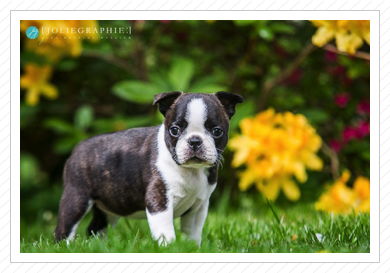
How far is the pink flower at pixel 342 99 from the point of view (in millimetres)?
5582

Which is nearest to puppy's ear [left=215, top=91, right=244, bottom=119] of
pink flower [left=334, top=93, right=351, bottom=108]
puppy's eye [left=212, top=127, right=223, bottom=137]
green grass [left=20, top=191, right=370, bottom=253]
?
puppy's eye [left=212, top=127, right=223, bottom=137]

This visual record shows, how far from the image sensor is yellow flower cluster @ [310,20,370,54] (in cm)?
402

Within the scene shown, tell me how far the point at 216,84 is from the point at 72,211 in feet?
7.35

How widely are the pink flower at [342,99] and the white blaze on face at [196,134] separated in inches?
116

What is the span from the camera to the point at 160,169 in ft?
10.3

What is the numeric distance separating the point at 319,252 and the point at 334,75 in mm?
3025

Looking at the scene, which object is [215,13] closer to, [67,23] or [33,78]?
[67,23]

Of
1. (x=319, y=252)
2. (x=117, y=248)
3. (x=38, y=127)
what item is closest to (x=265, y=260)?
(x=319, y=252)

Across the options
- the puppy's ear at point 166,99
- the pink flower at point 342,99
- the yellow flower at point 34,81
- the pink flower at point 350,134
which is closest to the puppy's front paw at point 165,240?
the puppy's ear at point 166,99

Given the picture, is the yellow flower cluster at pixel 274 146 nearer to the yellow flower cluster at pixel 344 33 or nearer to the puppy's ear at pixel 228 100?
the yellow flower cluster at pixel 344 33

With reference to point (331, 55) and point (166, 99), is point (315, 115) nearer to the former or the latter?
point (331, 55)

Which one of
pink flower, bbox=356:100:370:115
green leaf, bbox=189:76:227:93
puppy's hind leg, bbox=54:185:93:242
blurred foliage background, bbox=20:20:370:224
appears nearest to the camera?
puppy's hind leg, bbox=54:185:93:242

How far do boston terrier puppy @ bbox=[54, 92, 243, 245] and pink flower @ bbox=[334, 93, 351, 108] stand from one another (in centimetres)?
267

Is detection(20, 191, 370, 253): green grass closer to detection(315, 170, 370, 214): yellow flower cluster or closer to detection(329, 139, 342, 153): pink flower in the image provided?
detection(315, 170, 370, 214): yellow flower cluster
